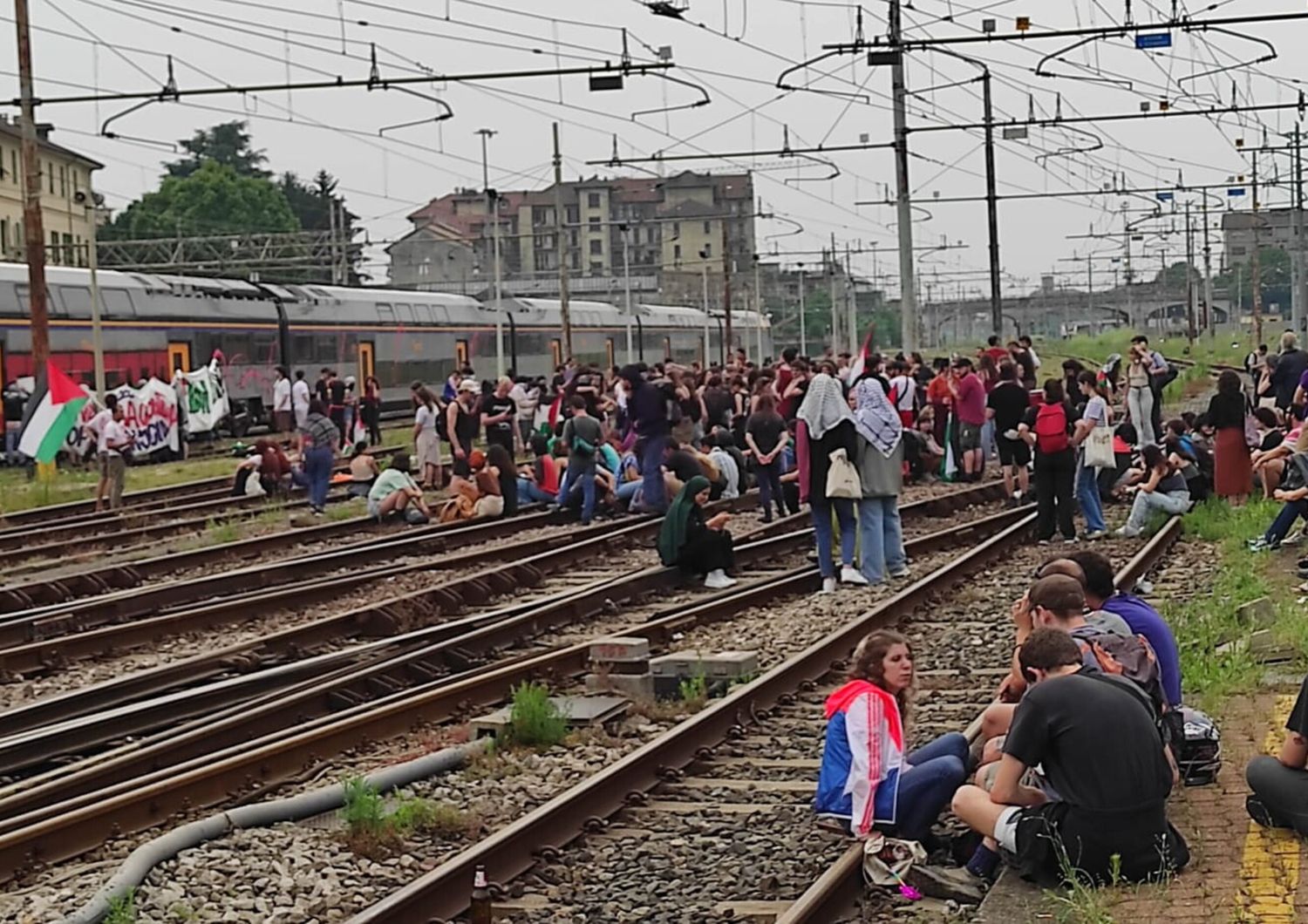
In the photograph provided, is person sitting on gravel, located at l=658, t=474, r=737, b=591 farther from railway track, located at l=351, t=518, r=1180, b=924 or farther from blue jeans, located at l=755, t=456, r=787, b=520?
railway track, located at l=351, t=518, r=1180, b=924

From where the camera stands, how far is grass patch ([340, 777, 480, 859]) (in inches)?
347

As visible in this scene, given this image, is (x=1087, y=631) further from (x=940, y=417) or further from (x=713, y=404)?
(x=940, y=417)

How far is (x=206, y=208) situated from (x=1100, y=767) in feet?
312

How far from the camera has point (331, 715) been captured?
1187cm

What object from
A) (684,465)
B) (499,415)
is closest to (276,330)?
(499,415)

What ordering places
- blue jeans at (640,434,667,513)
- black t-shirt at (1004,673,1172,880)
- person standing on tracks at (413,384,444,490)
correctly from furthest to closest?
person standing on tracks at (413,384,444,490)
blue jeans at (640,434,667,513)
black t-shirt at (1004,673,1172,880)

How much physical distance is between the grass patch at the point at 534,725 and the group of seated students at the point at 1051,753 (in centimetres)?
273

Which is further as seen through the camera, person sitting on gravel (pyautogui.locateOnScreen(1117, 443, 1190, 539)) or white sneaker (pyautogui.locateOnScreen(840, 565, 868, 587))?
person sitting on gravel (pyautogui.locateOnScreen(1117, 443, 1190, 539))

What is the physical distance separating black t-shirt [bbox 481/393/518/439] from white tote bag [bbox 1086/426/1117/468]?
9.77m

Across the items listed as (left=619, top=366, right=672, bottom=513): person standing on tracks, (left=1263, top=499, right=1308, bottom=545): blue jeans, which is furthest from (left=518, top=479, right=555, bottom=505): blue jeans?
(left=1263, top=499, right=1308, bottom=545): blue jeans

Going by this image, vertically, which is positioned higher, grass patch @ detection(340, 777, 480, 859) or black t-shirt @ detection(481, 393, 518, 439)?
black t-shirt @ detection(481, 393, 518, 439)

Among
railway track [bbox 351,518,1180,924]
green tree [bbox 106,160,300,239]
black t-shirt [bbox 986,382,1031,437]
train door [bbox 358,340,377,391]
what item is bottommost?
railway track [bbox 351,518,1180,924]

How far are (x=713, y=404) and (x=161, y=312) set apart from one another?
16.7m

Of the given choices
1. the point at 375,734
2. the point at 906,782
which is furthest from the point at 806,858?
the point at 375,734
